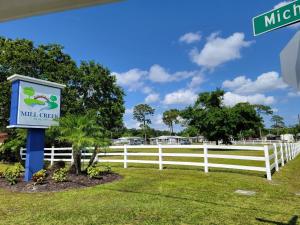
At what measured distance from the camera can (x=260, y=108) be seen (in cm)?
8119

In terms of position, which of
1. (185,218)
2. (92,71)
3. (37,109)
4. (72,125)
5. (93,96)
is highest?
(92,71)

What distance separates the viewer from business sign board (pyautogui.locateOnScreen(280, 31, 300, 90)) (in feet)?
7.78

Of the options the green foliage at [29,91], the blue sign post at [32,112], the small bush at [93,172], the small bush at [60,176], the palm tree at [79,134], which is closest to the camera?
the small bush at [60,176]

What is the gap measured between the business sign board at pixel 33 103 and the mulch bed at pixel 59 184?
246 centimetres

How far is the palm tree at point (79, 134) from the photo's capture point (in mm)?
10359

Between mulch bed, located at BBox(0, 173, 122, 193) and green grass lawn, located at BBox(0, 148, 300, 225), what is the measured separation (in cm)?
61

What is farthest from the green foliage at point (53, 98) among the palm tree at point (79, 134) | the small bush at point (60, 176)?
the small bush at point (60, 176)

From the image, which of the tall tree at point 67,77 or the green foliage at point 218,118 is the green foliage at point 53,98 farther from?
the green foliage at point 218,118

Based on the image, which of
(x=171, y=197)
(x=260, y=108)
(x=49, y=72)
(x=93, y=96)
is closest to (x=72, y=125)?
(x=171, y=197)

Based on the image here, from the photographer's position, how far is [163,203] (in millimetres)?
6273

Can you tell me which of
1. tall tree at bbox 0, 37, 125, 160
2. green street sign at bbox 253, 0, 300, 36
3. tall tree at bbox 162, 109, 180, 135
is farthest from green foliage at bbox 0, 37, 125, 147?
tall tree at bbox 162, 109, 180, 135

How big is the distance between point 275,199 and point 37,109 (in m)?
9.81

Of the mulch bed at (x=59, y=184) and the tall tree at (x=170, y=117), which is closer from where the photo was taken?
the mulch bed at (x=59, y=184)

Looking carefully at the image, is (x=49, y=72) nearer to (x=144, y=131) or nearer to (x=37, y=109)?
(x=37, y=109)
